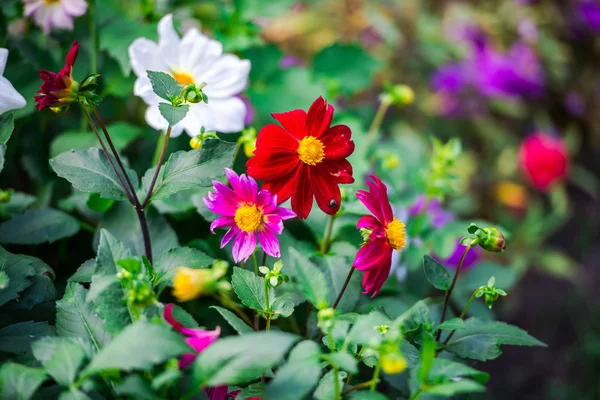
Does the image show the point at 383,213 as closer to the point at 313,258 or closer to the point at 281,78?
the point at 313,258

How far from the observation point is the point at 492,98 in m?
1.62

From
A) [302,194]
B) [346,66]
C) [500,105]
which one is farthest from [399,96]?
[500,105]

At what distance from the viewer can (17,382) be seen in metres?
0.34

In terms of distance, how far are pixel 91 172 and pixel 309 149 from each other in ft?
0.64

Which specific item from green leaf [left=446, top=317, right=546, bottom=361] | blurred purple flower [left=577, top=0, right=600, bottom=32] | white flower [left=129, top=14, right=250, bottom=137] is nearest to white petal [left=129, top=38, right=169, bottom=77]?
white flower [left=129, top=14, right=250, bottom=137]

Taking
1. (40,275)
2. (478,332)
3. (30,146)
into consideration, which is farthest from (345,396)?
(30,146)

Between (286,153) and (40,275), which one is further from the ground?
(286,153)

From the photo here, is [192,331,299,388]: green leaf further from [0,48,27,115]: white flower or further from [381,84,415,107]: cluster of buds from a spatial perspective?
[381,84,415,107]: cluster of buds

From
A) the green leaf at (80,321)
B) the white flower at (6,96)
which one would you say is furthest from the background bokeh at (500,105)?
the green leaf at (80,321)

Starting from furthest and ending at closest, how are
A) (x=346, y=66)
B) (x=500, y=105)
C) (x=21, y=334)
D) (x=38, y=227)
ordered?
(x=500, y=105)
(x=346, y=66)
(x=38, y=227)
(x=21, y=334)

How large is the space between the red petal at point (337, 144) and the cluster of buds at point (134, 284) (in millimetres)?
198

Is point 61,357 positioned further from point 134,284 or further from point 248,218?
point 248,218

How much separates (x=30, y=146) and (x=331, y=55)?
1.65 feet

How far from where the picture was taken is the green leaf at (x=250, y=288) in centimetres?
44
